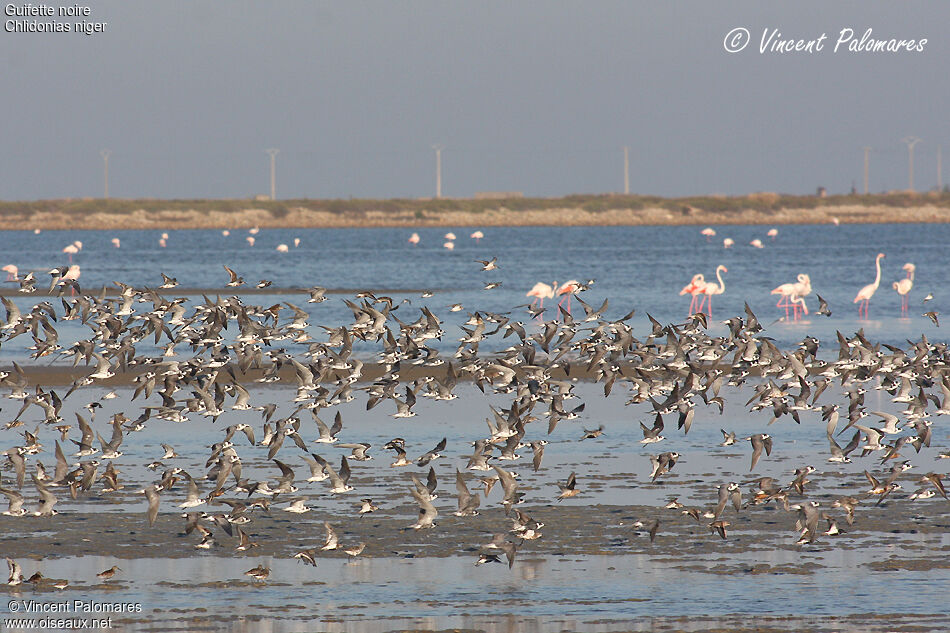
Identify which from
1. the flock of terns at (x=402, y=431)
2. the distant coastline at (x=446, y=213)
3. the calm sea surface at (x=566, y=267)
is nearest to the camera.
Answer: the flock of terns at (x=402, y=431)

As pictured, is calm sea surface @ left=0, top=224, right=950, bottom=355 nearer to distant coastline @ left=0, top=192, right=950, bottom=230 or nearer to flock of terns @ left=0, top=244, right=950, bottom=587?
flock of terns @ left=0, top=244, right=950, bottom=587

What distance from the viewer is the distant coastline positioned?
176375 mm

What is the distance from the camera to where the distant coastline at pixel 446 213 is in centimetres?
17638

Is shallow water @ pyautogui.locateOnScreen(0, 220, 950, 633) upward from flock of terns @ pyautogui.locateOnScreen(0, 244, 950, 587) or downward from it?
downward

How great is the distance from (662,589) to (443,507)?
416cm

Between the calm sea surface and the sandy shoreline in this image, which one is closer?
the calm sea surface

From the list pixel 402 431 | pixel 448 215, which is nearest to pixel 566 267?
pixel 402 431

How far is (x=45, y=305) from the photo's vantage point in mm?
24984

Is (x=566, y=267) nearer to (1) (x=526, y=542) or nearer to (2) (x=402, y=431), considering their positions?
(2) (x=402, y=431)

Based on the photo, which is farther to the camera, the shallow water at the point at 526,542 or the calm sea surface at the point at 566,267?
the calm sea surface at the point at 566,267

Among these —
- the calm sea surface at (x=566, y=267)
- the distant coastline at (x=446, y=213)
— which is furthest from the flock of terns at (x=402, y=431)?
the distant coastline at (x=446, y=213)

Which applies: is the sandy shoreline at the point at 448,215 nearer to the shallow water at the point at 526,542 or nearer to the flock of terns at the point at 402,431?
the flock of terns at the point at 402,431

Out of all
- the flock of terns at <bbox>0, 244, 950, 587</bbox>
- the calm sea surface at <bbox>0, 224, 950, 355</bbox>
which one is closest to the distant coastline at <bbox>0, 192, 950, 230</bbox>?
the calm sea surface at <bbox>0, 224, 950, 355</bbox>

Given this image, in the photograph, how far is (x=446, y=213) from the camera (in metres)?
182
